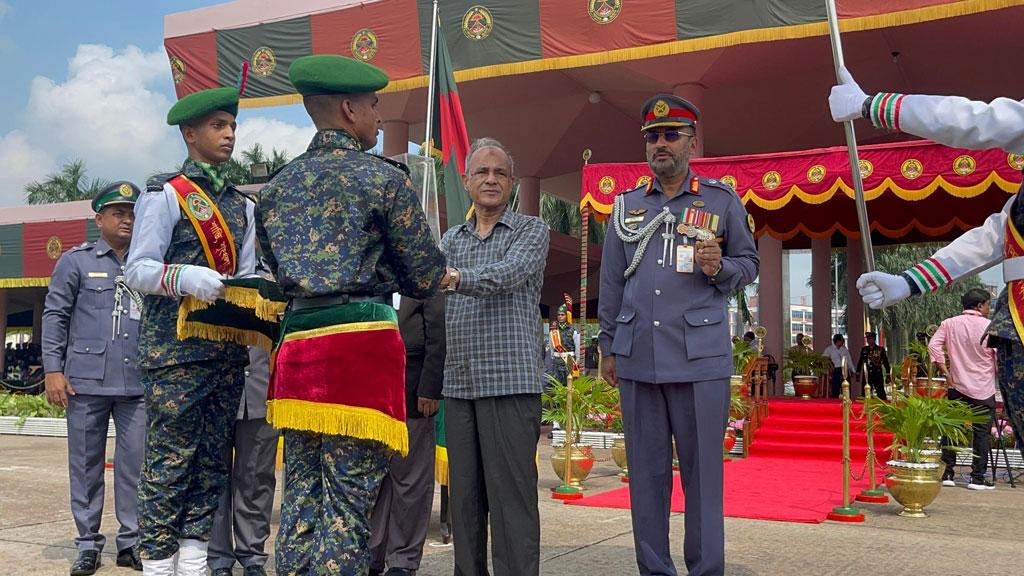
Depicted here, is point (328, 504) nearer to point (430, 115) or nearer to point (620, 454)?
point (430, 115)

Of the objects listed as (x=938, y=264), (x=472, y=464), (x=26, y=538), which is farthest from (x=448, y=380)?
(x=26, y=538)

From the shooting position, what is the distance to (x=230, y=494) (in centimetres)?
434

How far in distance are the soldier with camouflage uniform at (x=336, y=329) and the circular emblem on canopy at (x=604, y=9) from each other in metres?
10.5

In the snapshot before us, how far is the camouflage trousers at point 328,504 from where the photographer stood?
2.83m

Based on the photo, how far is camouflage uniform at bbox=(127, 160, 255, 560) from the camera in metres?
3.38

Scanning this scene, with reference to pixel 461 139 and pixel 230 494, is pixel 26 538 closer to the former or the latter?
pixel 230 494

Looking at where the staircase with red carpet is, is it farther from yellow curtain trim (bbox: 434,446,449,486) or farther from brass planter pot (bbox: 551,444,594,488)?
yellow curtain trim (bbox: 434,446,449,486)

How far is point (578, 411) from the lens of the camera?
859 centimetres

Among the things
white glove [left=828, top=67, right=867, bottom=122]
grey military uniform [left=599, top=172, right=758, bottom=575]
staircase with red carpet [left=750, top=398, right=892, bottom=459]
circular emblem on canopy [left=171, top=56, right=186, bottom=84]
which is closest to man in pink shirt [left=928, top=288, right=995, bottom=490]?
staircase with red carpet [left=750, top=398, right=892, bottom=459]

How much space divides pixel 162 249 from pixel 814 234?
50.0ft

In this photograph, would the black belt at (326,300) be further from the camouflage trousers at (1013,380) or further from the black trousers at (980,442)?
the black trousers at (980,442)

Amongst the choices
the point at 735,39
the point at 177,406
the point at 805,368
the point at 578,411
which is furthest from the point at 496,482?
the point at 805,368

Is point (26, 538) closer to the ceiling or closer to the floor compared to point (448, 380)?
closer to the floor

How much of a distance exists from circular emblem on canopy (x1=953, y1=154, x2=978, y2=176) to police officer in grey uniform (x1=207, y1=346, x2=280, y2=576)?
857 cm
